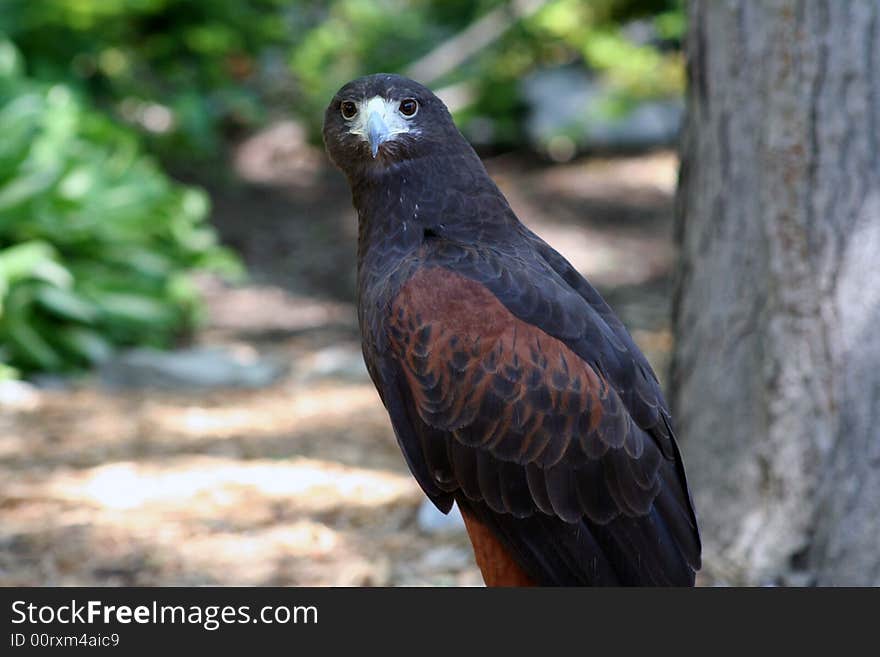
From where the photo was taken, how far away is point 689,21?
3885 millimetres

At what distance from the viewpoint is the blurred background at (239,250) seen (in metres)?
4.34

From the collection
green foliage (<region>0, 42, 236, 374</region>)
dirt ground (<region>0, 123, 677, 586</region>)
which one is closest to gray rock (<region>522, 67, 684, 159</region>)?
dirt ground (<region>0, 123, 677, 586</region>)

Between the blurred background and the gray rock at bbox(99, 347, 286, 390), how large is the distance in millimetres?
18

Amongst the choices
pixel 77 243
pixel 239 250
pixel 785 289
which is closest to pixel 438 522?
pixel 785 289

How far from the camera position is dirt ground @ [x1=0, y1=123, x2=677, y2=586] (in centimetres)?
402

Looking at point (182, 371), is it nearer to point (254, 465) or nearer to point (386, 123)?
point (254, 465)

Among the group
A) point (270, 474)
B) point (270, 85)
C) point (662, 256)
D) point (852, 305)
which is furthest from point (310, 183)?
point (852, 305)

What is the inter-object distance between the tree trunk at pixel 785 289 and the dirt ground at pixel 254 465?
107cm

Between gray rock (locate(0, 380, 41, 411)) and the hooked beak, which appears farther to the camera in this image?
gray rock (locate(0, 380, 41, 411))

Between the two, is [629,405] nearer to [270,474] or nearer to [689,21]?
[689,21]

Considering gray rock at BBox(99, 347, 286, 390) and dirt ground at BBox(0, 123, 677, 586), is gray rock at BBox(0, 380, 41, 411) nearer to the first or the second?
dirt ground at BBox(0, 123, 677, 586)

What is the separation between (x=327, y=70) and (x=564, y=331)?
7814mm

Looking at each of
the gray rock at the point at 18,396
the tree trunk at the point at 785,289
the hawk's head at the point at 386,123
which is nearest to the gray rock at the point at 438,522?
the tree trunk at the point at 785,289

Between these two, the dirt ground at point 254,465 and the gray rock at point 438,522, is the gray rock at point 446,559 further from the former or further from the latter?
the gray rock at point 438,522
